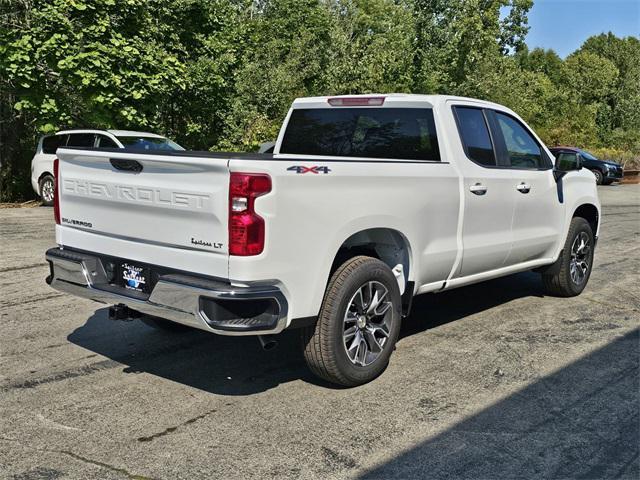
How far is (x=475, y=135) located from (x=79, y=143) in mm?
10695

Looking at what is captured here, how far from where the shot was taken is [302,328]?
444cm

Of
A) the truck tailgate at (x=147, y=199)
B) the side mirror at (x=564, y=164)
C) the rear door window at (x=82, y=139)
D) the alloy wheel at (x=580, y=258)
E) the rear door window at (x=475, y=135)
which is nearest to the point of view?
the truck tailgate at (x=147, y=199)

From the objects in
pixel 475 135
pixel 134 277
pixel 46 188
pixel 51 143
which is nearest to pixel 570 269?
pixel 475 135

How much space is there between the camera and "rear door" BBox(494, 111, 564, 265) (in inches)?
244

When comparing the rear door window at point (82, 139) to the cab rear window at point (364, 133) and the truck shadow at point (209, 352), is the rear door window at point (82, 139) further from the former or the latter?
the cab rear window at point (364, 133)

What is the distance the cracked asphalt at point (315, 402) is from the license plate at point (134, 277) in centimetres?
72

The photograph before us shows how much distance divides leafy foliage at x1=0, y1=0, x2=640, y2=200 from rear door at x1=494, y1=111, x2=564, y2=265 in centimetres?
1022

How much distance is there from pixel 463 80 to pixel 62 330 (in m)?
29.4

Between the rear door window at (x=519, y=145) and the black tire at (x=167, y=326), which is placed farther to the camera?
the rear door window at (x=519, y=145)

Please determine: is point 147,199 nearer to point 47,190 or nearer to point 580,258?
point 580,258

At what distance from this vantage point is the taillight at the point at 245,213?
379 centimetres

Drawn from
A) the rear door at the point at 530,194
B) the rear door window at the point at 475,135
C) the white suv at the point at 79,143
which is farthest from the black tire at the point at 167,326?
the white suv at the point at 79,143

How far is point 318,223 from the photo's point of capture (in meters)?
4.18

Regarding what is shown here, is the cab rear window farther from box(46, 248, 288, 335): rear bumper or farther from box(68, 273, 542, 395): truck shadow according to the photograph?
box(46, 248, 288, 335): rear bumper
